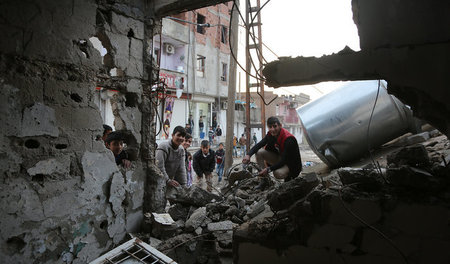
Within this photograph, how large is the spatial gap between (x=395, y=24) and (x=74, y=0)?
3064 millimetres

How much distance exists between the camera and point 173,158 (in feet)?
15.3

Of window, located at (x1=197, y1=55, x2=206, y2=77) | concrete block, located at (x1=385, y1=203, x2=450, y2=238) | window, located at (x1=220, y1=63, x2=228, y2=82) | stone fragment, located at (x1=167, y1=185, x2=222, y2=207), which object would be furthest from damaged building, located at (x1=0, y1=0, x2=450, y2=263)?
window, located at (x1=220, y1=63, x2=228, y2=82)

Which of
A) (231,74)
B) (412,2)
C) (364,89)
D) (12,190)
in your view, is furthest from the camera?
(231,74)

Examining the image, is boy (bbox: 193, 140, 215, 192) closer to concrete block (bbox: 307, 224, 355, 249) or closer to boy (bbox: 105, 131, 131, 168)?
boy (bbox: 105, 131, 131, 168)

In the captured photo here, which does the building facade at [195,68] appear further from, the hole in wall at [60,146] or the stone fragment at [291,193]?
the stone fragment at [291,193]

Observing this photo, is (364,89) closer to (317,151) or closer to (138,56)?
(317,151)

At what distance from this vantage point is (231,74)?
A: 22.4 feet

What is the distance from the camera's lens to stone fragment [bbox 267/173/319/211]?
2.43 metres

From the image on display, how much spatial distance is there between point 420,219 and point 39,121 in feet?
10.9

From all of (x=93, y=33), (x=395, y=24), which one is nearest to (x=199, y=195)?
(x=93, y=33)

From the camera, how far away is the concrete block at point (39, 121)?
2.55 meters

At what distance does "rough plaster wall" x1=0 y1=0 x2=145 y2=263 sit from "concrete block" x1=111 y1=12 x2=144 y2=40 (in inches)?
0.5

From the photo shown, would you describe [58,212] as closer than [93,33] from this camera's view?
Yes

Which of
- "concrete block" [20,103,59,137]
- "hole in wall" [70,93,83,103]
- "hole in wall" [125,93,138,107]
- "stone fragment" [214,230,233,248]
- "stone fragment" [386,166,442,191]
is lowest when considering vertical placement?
"stone fragment" [214,230,233,248]
